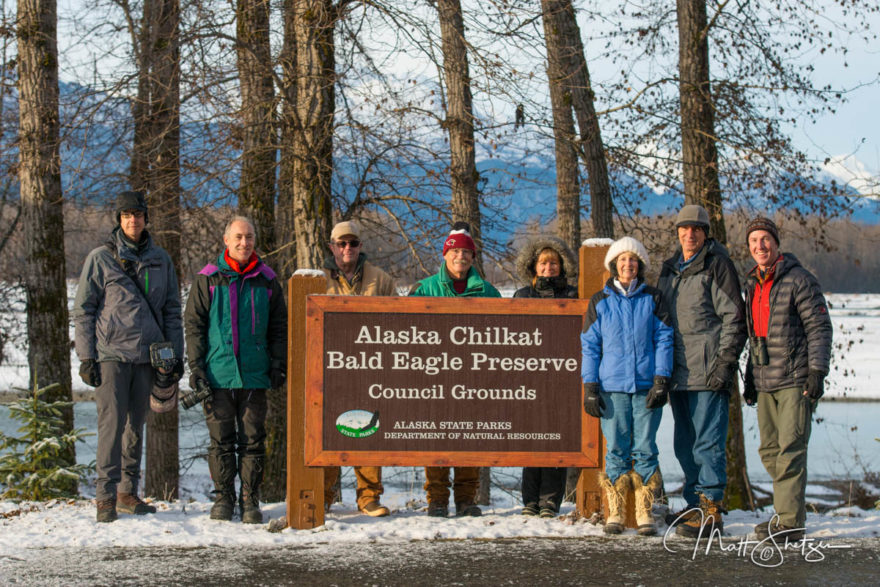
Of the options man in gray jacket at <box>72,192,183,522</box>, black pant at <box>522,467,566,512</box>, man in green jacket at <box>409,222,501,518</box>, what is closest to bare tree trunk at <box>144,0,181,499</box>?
man in gray jacket at <box>72,192,183,522</box>

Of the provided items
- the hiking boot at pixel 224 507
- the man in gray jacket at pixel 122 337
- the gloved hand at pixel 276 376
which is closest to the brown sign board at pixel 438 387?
the gloved hand at pixel 276 376

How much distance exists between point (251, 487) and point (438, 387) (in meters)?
1.45

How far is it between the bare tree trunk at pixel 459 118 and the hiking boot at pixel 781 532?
5.09 metres

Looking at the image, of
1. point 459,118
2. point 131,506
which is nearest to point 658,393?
point 131,506

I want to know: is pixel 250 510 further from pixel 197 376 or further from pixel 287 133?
pixel 287 133

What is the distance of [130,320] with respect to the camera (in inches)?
245

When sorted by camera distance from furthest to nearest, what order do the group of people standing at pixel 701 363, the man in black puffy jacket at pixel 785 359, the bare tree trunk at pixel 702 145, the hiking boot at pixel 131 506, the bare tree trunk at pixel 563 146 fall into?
the bare tree trunk at pixel 702 145 → the bare tree trunk at pixel 563 146 → the hiking boot at pixel 131 506 → the group of people standing at pixel 701 363 → the man in black puffy jacket at pixel 785 359

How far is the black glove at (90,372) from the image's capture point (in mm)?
6020

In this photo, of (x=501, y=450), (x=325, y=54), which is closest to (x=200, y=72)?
(x=325, y=54)

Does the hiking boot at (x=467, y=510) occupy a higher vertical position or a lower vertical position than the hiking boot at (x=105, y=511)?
lower

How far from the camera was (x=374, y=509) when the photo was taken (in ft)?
21.3

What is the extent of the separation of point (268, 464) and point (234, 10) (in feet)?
18.7

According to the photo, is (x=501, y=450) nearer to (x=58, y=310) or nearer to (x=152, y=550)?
(x=152, y=550)

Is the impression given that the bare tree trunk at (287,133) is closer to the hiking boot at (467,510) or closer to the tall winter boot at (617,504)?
the hiking boot at (467,510)
